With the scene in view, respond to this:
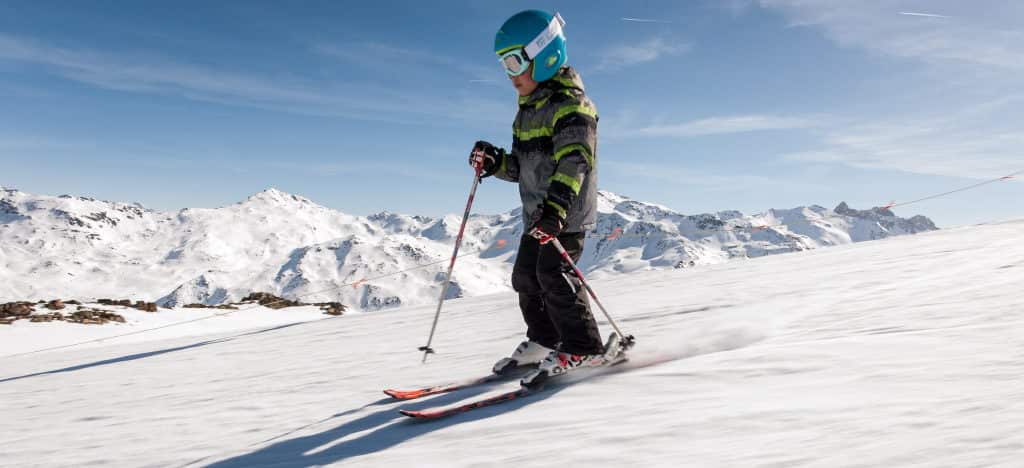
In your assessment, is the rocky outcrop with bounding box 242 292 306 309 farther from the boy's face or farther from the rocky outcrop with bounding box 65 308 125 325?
the boy's face

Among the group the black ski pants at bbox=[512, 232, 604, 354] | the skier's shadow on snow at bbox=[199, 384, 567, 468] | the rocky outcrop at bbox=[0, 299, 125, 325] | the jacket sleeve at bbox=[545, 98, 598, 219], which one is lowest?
the skier's shadow on snow at bbox=[199, 384, 567, 468]

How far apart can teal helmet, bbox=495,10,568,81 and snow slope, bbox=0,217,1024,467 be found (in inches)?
91.3

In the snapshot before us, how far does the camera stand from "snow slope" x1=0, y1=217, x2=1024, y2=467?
2.38 metres

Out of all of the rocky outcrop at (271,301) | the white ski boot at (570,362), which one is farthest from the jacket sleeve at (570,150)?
the rocky outcrop at (271,301)

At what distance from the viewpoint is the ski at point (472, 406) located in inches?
139

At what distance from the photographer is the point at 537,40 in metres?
4.36

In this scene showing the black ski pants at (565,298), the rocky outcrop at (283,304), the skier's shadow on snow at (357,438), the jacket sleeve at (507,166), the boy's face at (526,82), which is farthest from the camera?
the rocky outcrop at (283,304)

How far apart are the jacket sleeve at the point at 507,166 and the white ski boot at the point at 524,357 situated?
140 cm

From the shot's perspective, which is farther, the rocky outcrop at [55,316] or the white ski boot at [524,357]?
the rocky outcrop at [55,316]

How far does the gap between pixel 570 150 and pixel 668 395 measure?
5.76 feet

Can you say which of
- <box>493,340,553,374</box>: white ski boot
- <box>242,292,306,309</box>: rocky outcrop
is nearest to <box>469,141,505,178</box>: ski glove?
<box>493,340,553,374</box>: white ski boot

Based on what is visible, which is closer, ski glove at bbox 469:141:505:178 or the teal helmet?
the teal helmet

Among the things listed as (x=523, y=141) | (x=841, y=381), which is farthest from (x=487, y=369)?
(x=841, y=381)

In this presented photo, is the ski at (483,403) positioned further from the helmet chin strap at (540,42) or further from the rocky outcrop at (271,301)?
the rocky outcrop at (271,301)
